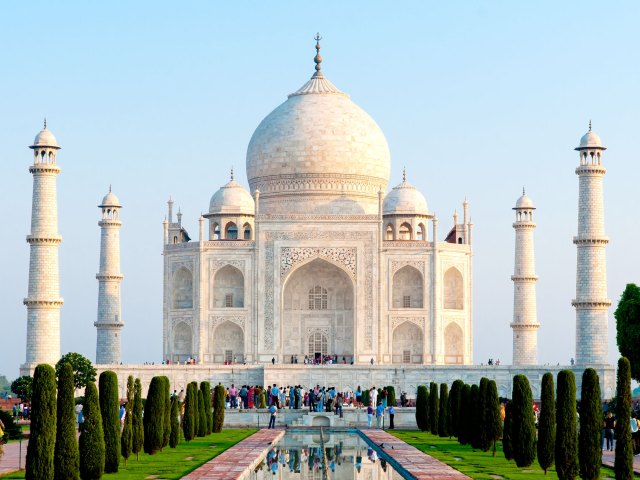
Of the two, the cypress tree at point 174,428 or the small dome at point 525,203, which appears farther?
the small dome at point 525,203

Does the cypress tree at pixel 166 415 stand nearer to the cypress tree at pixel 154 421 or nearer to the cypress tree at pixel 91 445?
the cypress tree at pixel 154 421

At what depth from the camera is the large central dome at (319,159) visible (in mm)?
37625

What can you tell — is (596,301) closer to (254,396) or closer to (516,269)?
(516,269)

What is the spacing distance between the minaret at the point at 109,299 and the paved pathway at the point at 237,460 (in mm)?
14999

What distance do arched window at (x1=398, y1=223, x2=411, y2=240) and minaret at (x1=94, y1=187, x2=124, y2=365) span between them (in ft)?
26.4

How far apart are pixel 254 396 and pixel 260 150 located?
10.6m

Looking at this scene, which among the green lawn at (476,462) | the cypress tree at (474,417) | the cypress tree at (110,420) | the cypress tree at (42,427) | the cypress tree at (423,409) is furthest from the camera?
the cypress tree at (423,409)

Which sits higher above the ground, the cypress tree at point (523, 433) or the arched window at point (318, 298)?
the arched window at point (318, 298)

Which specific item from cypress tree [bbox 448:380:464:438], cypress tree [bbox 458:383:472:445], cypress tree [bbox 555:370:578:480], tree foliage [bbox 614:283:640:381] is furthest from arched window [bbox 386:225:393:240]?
cypress tree [bbox 555:370:578:480]

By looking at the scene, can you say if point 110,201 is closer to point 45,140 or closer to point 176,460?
point 45,140

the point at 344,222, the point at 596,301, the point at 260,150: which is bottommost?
the point at 596,301

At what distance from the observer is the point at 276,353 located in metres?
34.9

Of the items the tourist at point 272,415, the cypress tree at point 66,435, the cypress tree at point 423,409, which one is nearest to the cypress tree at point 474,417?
the cypress tree at point 423,409

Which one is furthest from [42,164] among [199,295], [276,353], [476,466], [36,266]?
[476,466]
